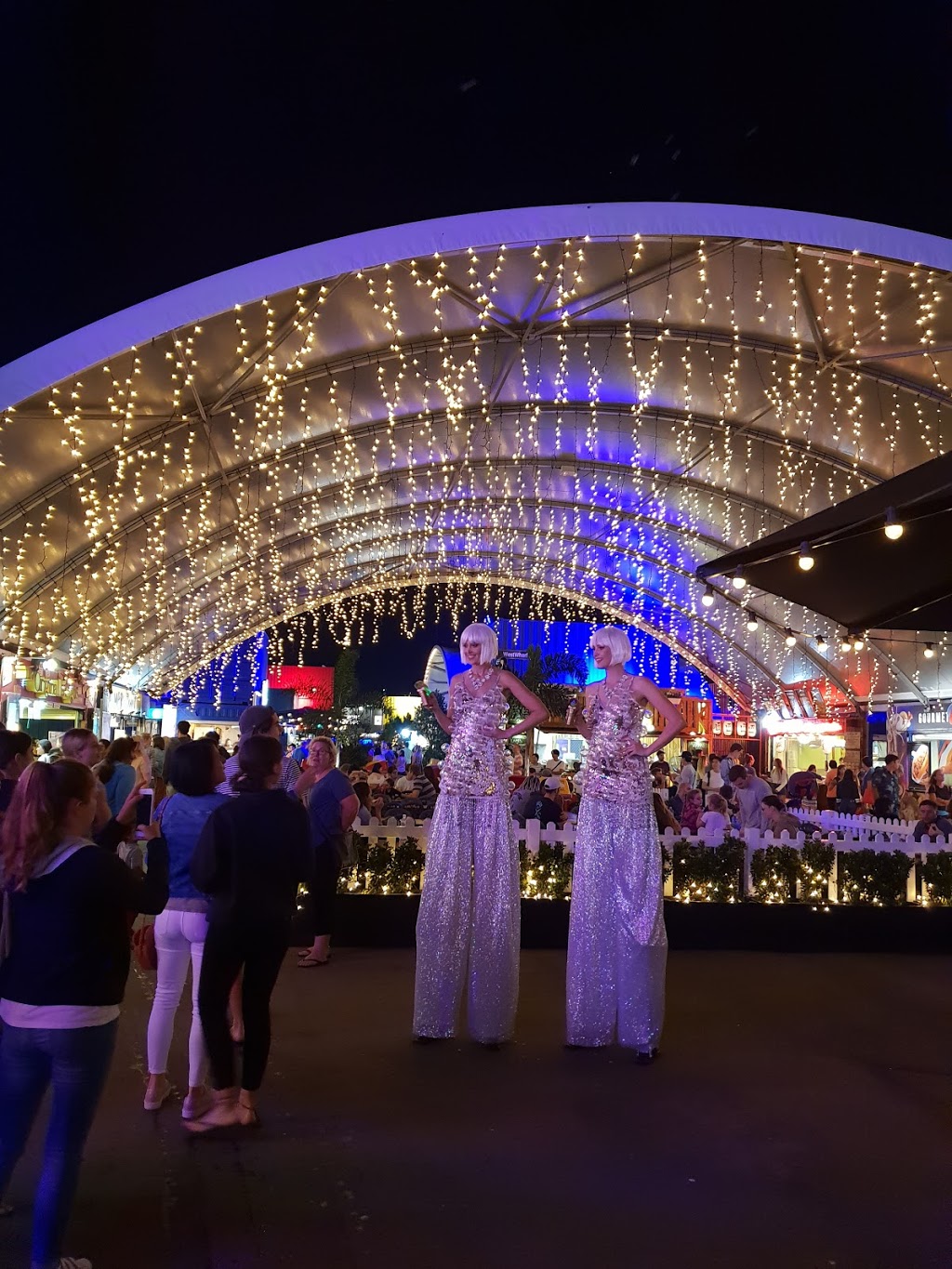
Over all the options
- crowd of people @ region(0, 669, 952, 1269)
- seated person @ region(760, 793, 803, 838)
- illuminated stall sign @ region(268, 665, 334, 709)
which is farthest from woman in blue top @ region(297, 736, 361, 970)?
illuminated stall sign @ region(268, 665, 334, 709)

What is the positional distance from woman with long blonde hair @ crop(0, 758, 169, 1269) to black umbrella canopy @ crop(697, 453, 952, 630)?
3303 mm

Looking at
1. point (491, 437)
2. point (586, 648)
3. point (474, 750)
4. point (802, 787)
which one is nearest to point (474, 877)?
point (474, 750)

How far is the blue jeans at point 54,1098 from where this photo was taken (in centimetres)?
265

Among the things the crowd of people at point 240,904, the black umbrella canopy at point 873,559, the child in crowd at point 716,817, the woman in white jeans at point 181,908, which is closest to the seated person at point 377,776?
the child in crowd at point 716,817

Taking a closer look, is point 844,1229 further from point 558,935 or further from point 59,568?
point 59,568

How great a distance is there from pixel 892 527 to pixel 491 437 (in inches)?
660

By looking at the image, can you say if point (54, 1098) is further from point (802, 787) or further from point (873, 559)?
point (802, 787)

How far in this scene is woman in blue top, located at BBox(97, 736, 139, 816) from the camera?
7.28 metres

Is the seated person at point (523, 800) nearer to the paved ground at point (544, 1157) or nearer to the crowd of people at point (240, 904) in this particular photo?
the crowd of people at point (240, 904)

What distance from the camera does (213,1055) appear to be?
→ 400 centimetres

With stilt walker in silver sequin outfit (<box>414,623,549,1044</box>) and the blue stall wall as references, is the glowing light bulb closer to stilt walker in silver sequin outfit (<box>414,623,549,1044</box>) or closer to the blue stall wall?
stilt walker in silver sequin outfit (<box>414,623,549,1044</box>)

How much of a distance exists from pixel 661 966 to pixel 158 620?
25.8 meters

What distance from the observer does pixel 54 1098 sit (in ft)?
8.95

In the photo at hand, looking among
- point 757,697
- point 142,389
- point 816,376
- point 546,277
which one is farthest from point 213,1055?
point 757,697
